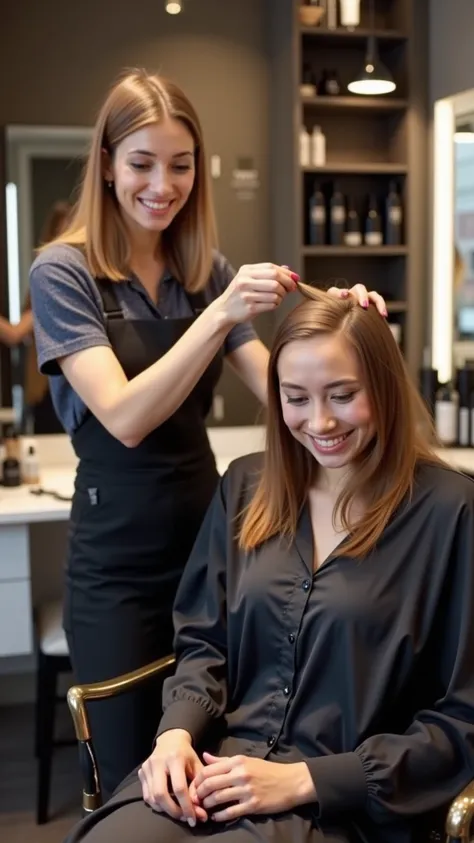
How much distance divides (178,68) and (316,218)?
24.3 inches

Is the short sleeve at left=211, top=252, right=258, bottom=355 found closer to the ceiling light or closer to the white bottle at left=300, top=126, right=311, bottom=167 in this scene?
the white bottle at left=300, top=126, right=311, bottom=167

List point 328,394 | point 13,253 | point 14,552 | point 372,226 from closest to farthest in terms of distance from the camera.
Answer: point 328,394
point 14,552
point 13,253
point 372,226

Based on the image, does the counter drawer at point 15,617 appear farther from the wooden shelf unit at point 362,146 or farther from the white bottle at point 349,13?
the white bottle at point 349,13

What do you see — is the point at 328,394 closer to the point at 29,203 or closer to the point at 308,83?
the point at 29,203

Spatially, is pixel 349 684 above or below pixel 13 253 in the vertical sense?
below

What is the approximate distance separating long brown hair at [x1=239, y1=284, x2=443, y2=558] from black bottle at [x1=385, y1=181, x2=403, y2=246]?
1639 millimetres

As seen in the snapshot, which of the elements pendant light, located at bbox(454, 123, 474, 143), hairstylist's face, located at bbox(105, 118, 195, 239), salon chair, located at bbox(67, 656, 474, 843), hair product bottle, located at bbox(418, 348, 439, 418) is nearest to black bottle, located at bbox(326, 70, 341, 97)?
pendant light, located at bbox(454, 123, 474, 143)

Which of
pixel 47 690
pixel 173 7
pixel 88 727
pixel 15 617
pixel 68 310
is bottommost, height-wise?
pixel 47 690

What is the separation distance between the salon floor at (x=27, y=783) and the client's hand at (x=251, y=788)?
1.22 metres

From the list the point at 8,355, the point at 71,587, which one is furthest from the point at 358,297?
the point at 8,355

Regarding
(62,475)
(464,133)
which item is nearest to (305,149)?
(464,133)

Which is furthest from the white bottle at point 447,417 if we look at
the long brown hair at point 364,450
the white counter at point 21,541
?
the long brown hair at point 364,450

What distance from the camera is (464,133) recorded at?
2998 mm

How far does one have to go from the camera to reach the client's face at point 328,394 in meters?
1.30
